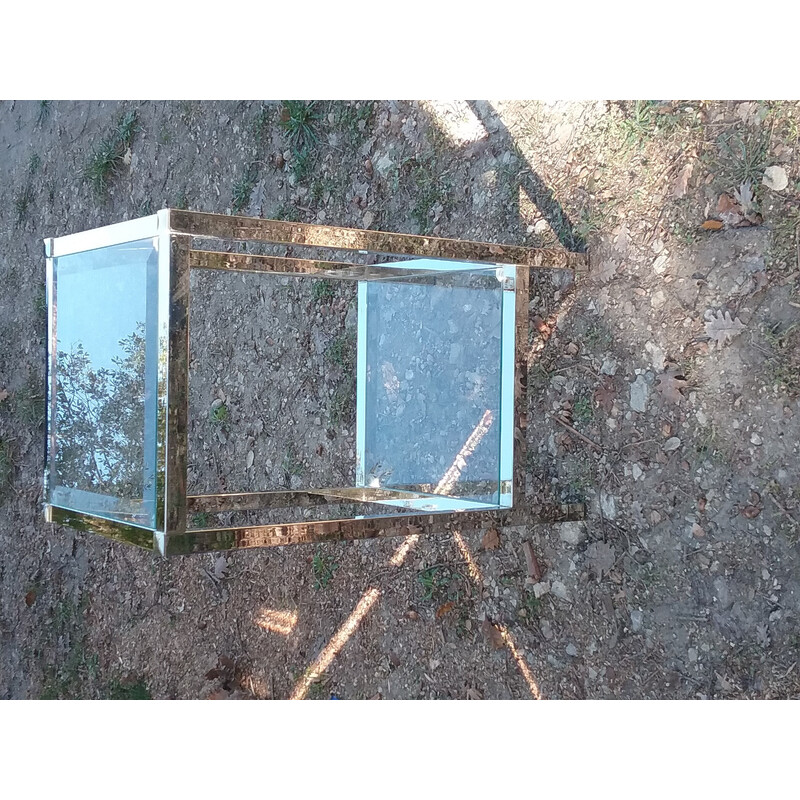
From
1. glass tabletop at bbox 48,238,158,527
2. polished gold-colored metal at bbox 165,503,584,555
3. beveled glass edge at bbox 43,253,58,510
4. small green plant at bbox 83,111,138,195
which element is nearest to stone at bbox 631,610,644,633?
polished gold-colored metal at bbox 165,503,584,555

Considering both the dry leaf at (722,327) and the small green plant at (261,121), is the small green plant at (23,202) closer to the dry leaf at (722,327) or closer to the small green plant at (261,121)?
the small green plant at (261,121)

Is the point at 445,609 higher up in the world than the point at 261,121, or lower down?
lower down

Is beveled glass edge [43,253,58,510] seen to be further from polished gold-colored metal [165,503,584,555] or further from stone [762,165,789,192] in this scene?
stone [762,165,789,192]

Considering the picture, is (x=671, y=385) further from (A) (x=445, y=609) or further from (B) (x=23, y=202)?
(B) (x=23, y=202)

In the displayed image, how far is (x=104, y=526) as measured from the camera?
1709 mm

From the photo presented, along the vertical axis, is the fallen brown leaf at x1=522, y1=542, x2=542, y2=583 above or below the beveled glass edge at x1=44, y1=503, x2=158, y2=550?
below

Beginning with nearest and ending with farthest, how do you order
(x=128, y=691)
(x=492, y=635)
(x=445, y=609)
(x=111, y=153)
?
(x=492, y=635) < (x=445, y=609) < (x=128, y=691) < (x=111, y=153)

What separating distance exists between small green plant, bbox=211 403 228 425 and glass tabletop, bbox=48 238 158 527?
175 centimetres

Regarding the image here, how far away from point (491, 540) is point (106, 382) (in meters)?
1.48

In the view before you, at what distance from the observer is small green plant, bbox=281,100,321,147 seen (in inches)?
133

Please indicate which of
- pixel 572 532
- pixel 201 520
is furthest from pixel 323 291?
pixel 572 532

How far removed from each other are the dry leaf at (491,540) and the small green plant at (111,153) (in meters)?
2.82
